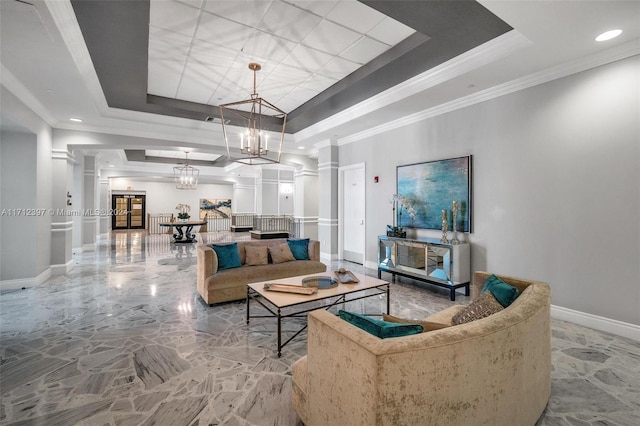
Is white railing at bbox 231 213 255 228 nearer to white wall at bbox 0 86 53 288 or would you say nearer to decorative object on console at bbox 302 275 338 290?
white wall at bbox 0 86 53 288

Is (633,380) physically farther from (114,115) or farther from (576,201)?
(114,115)

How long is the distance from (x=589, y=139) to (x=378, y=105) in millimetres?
2722

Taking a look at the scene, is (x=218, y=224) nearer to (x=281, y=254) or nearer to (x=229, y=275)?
(x=281, y=254)

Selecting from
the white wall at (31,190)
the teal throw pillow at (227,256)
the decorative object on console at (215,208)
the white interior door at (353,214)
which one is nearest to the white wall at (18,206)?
the white wall at (31,190)

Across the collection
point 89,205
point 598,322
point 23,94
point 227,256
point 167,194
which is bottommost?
point 598,322

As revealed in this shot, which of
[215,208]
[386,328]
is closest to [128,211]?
[215,208]

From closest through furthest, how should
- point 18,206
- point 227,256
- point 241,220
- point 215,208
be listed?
point 227,256
point 18,206
point 241,220
point 215,208

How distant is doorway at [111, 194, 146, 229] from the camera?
15916 millimetres

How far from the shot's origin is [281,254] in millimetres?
4684

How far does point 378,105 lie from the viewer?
484cm

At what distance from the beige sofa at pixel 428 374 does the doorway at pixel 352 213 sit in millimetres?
4977

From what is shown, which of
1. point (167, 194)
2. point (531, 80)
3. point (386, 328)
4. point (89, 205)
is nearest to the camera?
point (386, 328)

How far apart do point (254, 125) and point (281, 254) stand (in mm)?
2042

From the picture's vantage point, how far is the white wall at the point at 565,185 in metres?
3.09
